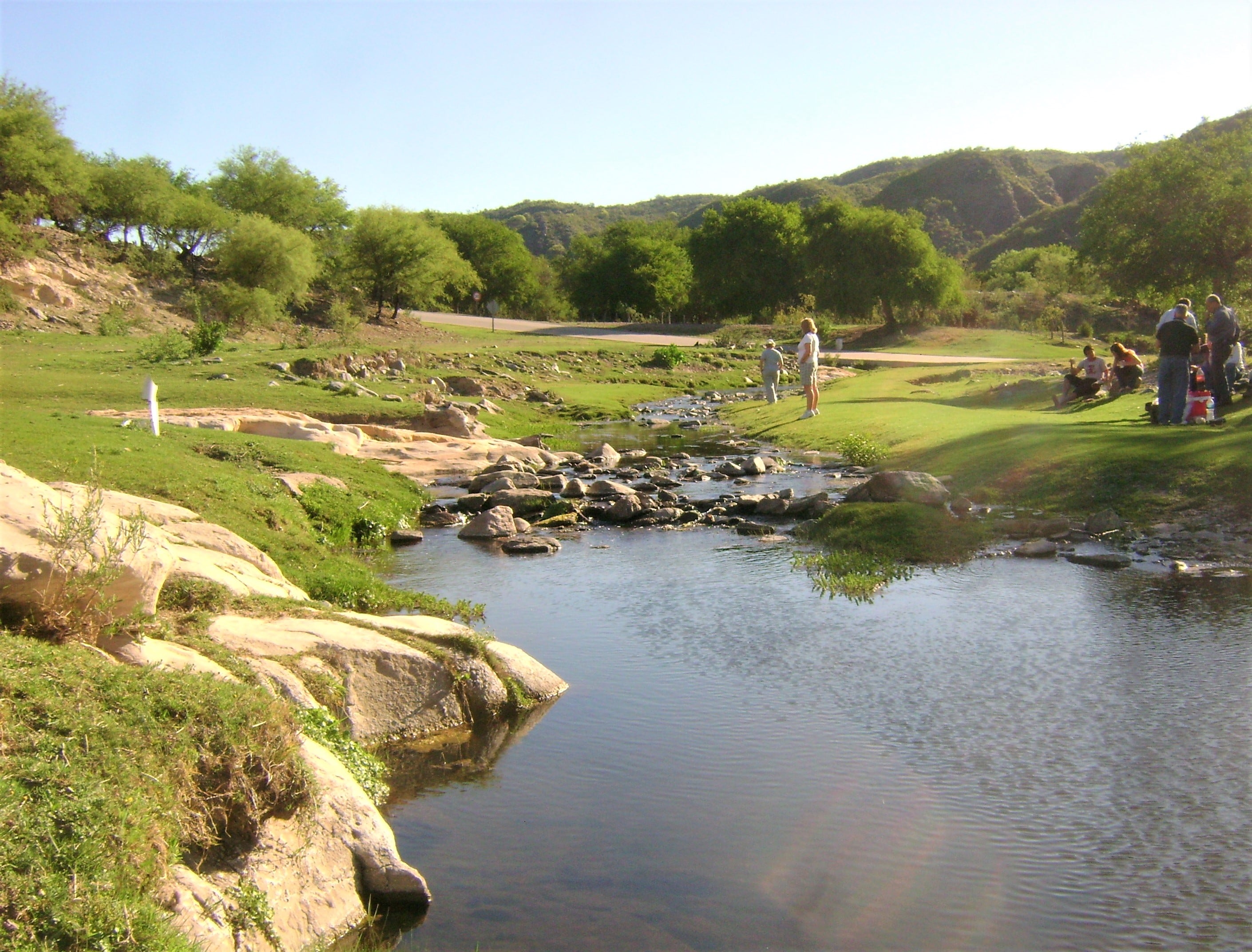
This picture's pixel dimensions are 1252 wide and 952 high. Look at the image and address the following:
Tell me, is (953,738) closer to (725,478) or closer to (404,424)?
(725,478)

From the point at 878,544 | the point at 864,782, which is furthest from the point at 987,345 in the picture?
the point at 864,782

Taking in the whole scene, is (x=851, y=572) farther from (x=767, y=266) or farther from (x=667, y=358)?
(x=767, y=266)

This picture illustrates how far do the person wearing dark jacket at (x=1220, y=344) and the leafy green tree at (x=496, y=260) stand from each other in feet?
320

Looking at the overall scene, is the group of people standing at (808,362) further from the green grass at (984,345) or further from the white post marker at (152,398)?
the green grass at (984,345)

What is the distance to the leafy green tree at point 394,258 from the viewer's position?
76.3 meters

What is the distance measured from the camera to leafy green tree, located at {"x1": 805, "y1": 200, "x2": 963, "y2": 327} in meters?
77.1

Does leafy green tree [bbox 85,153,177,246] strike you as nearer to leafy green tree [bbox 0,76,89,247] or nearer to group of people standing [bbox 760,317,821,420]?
leafy green tree [bbox 0,76,89,247]

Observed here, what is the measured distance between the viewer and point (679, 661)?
11.6 m

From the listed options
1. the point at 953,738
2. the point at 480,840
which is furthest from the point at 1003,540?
the point at 480,840

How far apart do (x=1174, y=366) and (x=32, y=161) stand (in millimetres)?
58812

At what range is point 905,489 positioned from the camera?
1875 cm

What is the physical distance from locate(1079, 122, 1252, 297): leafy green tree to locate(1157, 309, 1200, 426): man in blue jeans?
19001 millimetres

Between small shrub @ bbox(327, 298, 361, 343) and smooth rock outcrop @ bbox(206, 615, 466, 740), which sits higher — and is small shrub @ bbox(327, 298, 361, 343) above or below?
above

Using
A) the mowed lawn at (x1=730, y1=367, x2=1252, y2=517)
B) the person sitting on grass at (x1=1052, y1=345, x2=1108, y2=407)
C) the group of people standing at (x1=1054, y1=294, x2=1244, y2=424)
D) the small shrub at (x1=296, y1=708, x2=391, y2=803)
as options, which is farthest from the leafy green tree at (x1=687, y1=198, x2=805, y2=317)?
the small shrub at (x1=296, y1=708, x2=391, y2=803)
